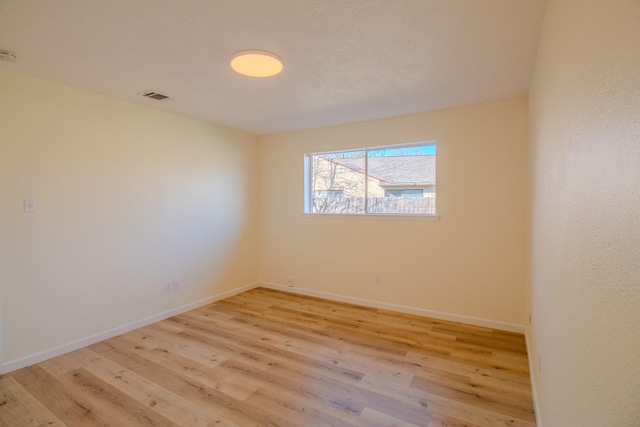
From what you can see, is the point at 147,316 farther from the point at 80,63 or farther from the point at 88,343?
the point at 80,63

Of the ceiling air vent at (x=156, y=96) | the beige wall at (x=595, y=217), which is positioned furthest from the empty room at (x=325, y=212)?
the ceiling air vent at (x=156, y=96)

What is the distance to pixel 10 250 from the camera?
2467 millimetres

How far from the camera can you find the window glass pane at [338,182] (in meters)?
4.15

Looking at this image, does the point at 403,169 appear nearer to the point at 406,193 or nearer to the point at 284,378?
the point at 406,193

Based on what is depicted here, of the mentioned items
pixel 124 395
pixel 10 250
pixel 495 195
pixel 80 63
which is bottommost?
pixel 124 395

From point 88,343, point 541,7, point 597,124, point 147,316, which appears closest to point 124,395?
point 88,343

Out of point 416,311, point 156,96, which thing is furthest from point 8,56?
point 416,311

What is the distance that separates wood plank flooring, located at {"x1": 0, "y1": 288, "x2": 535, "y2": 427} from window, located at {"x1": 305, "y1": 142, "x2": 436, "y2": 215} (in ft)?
4.76

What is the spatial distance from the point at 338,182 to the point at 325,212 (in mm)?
482

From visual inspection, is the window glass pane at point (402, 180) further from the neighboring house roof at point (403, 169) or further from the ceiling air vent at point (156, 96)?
the ceiling air vent at point (156, 96)

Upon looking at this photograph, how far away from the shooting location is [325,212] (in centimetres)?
443

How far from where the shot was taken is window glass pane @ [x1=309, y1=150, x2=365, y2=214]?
4.15 meters

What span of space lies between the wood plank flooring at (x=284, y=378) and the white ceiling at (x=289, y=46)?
2.47 m

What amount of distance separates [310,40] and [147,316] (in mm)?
3360
